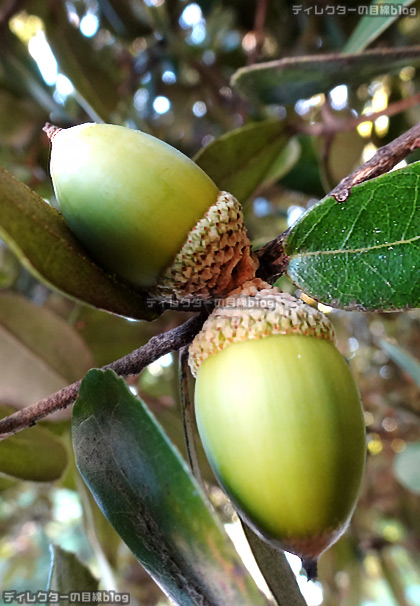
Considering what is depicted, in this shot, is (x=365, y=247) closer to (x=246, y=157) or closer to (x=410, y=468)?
(x=246, y=157)

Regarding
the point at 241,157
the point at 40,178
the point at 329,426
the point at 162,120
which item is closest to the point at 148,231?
the point at 329,426

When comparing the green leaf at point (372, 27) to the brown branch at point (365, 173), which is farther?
the green leaf at point (372, 27)

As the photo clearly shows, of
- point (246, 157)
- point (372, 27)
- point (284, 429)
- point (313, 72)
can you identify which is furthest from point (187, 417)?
point (372, 27)

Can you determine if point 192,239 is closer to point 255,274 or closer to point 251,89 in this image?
point 255,274

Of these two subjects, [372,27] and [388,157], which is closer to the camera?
[388,157]

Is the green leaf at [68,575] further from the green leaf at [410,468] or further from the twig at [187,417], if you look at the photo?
the green leaf at [410,468]

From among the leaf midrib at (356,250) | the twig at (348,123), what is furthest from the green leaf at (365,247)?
the twig at (348,123)
